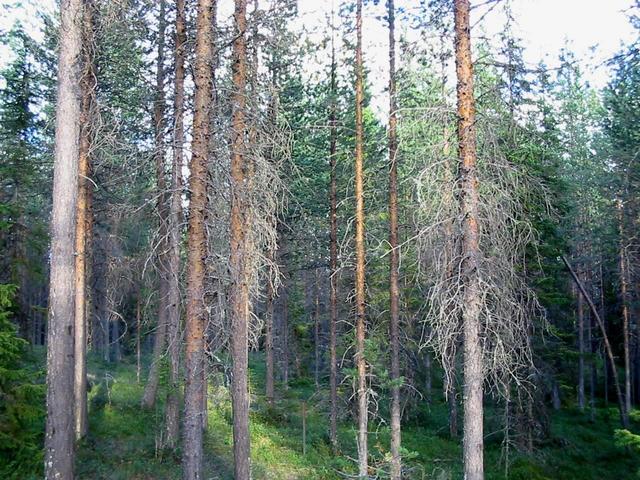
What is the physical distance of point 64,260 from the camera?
746 cm

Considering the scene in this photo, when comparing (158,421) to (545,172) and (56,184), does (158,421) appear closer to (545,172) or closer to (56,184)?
(56,184)

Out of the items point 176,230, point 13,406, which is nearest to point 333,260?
point 176,230

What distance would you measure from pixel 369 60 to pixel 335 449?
37.4 ft

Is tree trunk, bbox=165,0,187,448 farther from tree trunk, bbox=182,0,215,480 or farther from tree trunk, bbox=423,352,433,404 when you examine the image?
tree trunk, bbox=423,352,433,404

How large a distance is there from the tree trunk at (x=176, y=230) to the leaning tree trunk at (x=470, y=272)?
4.07m

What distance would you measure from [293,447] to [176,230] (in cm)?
1015

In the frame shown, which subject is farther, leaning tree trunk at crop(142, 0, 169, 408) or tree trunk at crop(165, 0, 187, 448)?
leaning tree trunk at crop(142, 0, 169, 408)

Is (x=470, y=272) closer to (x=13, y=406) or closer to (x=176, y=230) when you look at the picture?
(x=176, y=230)

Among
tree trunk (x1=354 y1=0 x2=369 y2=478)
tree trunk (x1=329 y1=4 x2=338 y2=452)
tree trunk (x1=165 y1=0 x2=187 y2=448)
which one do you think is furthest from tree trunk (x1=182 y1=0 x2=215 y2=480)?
tree trunk (x1=329 y1=4 x2=338 y2=452)

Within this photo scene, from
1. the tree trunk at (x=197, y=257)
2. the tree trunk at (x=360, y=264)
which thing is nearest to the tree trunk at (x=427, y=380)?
the tree trunk at (x=360, y=264)

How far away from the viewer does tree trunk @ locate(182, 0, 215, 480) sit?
7.03 metres

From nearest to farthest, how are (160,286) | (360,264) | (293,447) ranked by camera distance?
(360,264)
(160,286)
(293,447)

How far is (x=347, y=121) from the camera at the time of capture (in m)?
16.0

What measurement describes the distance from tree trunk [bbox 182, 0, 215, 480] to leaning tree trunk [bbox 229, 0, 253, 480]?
923mm
